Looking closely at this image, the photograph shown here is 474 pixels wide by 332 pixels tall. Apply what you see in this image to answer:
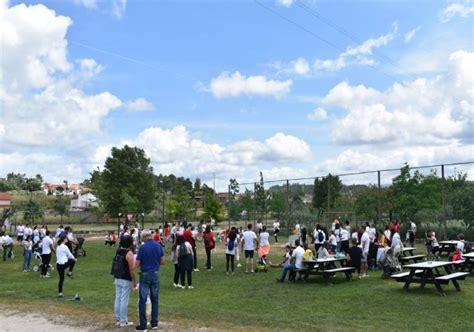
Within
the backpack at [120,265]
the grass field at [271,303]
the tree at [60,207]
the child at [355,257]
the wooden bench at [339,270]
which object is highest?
the tree at [60,207]

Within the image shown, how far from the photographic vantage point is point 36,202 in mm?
66625

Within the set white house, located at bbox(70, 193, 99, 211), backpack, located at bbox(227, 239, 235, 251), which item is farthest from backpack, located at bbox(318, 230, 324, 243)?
white house, located at bbox(70, 193, 99, 211)

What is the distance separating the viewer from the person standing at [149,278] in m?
8.66

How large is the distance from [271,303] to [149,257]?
3997 millimetres

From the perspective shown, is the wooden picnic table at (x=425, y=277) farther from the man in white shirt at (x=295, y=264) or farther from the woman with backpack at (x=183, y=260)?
the woman with backpack at (x=183, y=260)

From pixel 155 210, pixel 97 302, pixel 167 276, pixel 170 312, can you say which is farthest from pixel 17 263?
pixel 155 210

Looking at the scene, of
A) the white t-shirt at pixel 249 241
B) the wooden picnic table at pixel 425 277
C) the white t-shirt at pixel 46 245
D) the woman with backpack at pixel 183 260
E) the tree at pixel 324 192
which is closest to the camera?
the wooden picnic table at pixel 425 277

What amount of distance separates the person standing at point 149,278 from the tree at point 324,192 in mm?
23824

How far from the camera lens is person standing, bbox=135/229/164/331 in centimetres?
866

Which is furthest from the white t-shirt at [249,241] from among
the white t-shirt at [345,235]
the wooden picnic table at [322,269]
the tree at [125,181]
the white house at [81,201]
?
the white house at [81,201]

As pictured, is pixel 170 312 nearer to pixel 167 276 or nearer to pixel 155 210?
pixel 167 276

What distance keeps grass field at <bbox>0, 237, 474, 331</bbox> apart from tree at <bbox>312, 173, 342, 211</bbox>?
17.3 meters

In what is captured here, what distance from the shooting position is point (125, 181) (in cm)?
6706

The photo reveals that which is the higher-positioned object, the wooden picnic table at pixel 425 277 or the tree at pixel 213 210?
the tree at pixel 213 210
